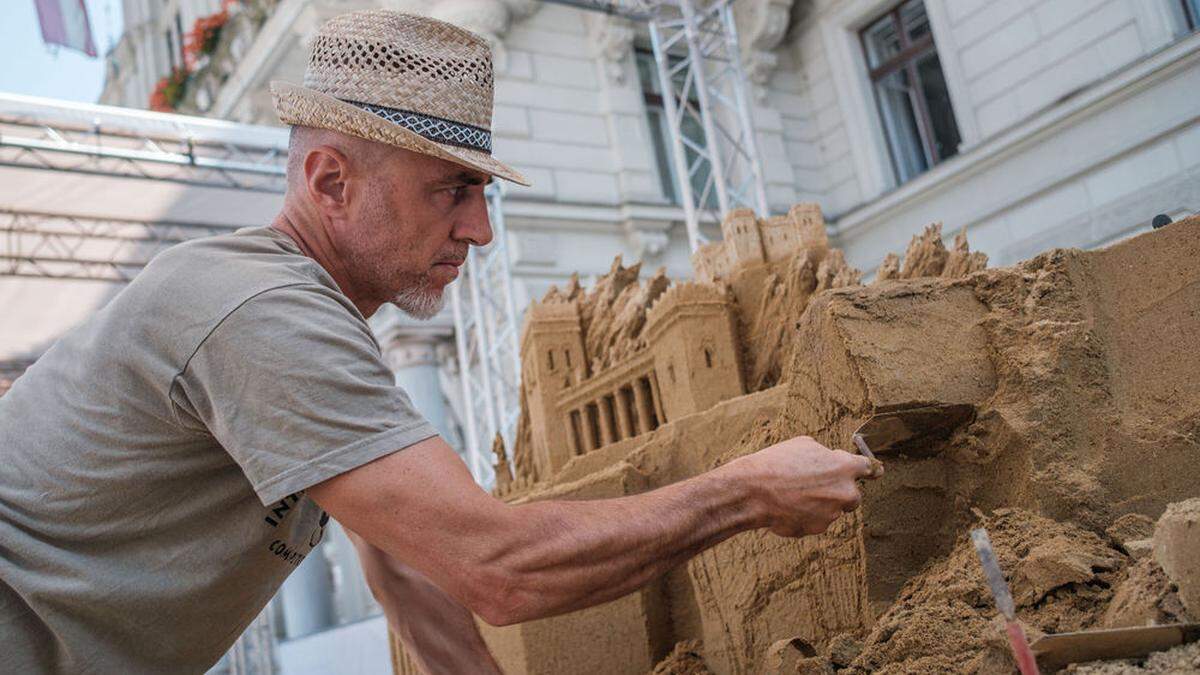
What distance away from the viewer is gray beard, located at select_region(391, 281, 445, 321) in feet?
6.15

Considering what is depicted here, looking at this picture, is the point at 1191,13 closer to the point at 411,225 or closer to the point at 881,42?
the point at 881,42

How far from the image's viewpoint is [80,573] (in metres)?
1.58

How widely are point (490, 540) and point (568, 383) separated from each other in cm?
283

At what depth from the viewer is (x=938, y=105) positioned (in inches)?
442

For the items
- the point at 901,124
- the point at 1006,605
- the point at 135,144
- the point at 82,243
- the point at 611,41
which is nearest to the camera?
the point at 1006,605

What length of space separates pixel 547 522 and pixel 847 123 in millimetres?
10824

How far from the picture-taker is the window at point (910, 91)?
436 inches

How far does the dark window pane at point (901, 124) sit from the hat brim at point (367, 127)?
10.2 m

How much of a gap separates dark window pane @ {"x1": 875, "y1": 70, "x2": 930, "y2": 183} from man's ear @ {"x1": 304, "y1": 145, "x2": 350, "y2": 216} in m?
10.2

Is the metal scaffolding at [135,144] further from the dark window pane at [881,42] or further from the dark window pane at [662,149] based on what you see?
the dark window pane at [881,42]

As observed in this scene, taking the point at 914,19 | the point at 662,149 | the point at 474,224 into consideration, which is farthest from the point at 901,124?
the point at 474,224

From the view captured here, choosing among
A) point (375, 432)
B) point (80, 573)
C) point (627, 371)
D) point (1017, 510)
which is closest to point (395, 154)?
point (375, 432)

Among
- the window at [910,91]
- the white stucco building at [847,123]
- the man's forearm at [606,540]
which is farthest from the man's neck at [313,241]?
the window at [910,91]

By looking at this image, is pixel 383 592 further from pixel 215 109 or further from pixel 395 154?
pixel 215 109
